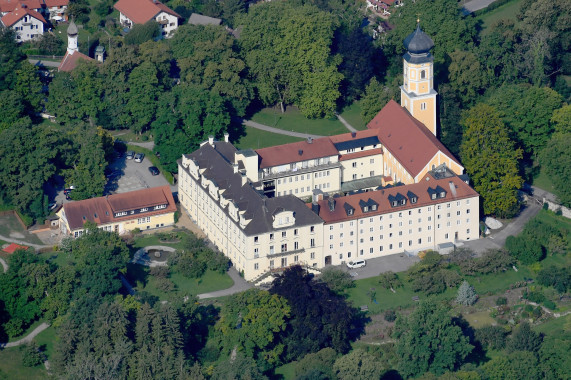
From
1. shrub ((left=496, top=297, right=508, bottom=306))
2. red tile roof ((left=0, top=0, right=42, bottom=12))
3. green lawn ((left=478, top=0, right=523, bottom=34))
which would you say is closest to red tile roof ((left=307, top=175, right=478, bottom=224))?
shrub ((left=496, top=297, right=508, bottom=306))

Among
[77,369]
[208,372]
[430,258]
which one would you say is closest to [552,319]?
[430,258]

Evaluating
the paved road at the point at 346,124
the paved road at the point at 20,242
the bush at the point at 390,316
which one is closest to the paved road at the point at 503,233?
the bush at the point at 390,316

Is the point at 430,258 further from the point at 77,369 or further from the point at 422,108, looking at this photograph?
the point at 77,369

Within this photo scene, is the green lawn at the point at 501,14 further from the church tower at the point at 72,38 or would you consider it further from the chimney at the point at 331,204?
the church tower at the point at 72,38

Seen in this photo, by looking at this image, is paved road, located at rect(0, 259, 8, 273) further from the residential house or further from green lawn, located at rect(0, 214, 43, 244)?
the residential house

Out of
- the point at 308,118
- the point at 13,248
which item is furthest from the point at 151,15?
the point at 13,248

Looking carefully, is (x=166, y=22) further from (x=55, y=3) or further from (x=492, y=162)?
(x=492, y=162)
